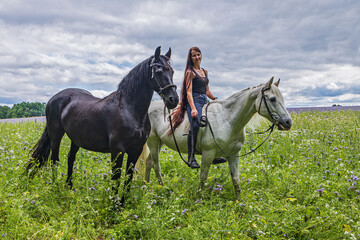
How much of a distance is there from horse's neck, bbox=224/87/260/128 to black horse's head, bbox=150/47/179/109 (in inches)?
53.2

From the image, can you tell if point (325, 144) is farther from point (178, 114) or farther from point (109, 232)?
point (109, 232)

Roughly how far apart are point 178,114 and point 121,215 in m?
2.38

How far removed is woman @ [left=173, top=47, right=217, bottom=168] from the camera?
5086 millimetres

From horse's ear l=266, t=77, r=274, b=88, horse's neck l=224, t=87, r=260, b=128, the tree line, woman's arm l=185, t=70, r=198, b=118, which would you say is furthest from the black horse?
the tree line

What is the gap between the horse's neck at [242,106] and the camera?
4.70 meters

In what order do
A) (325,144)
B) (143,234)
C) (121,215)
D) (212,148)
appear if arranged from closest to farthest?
(143,234)
(121,215)
(212,148)
(325,144)

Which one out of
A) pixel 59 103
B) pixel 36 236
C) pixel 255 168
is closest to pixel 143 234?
pixel 36 236

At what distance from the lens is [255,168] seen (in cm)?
660

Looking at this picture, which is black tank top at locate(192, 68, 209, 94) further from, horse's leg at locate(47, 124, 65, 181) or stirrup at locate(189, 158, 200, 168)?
horse's leg at locate(47, 124, 65, 181)

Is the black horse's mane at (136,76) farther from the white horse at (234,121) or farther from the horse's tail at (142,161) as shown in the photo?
the horse's tail at (142,161)

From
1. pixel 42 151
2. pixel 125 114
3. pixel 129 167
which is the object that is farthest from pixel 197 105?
pixel 42 151

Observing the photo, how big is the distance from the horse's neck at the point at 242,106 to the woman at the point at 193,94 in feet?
2.10

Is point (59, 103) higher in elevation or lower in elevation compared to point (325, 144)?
higher

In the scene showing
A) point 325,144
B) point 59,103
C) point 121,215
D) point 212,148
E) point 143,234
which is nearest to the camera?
point 143,234
